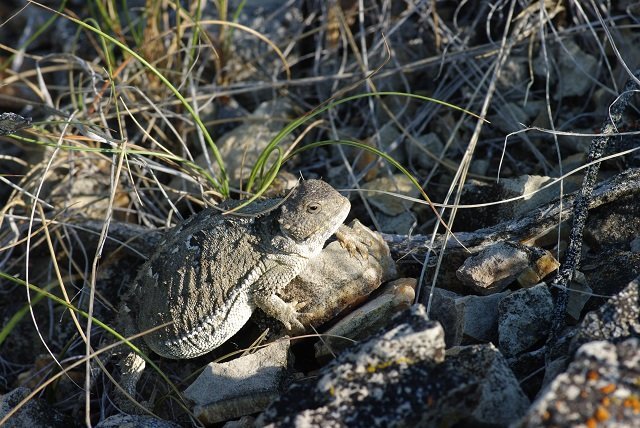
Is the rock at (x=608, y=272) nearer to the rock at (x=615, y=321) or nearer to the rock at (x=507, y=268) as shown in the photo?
the rock at (x=507, y=268)

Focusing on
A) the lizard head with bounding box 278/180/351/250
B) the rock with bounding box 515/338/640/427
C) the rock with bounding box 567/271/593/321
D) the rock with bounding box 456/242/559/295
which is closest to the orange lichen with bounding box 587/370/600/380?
the rock with bounding box 515/338/640/427

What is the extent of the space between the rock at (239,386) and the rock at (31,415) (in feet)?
2.46

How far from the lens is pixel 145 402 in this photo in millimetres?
3521

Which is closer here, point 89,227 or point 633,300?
point 633,300

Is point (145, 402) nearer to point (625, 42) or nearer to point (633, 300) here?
point (633, 300)

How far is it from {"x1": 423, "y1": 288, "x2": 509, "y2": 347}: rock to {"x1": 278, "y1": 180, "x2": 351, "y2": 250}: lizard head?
2.09 feet

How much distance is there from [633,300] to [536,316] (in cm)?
51

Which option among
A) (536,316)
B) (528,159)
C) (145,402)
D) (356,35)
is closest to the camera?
(536,316)

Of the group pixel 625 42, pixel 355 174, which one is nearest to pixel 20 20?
pixel 355 174

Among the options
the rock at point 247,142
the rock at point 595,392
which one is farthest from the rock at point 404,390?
the rock at point 247,142

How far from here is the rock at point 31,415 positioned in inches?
130

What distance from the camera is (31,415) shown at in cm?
333

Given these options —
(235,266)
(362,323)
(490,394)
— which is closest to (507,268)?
(362,323)

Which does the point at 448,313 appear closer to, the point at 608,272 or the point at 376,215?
the point at 608,272
